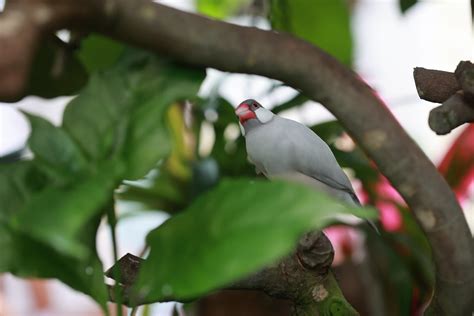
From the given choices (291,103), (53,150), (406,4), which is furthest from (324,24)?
(53,150)

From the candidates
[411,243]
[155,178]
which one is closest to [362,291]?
[411,243]

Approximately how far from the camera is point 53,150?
1.15 ft

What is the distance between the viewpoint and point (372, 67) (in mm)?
2037

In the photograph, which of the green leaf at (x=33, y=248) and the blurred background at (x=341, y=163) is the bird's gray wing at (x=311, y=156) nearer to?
the green leaf at (x=33, y=248)

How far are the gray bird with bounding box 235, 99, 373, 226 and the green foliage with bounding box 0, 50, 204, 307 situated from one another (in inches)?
3.0

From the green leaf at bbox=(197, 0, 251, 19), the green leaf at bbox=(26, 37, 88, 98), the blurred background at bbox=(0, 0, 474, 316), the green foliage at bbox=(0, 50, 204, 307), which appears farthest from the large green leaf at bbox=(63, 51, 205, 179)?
the green leaf at bbox=(197, 0, 251, 19)

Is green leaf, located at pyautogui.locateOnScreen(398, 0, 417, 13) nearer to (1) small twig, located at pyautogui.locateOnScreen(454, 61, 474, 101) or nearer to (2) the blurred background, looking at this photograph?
(2) the blurred background

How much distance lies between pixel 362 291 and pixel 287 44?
84cm

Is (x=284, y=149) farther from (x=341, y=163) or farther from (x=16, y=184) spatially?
(x=341, y=163)

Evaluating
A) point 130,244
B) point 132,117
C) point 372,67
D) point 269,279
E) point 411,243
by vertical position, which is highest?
point 132,117

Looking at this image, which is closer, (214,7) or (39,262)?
(39,262)

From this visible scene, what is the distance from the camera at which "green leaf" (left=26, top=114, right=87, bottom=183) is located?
346 mm

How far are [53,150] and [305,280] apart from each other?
20 cm

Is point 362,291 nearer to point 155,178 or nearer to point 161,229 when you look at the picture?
point 155,178
